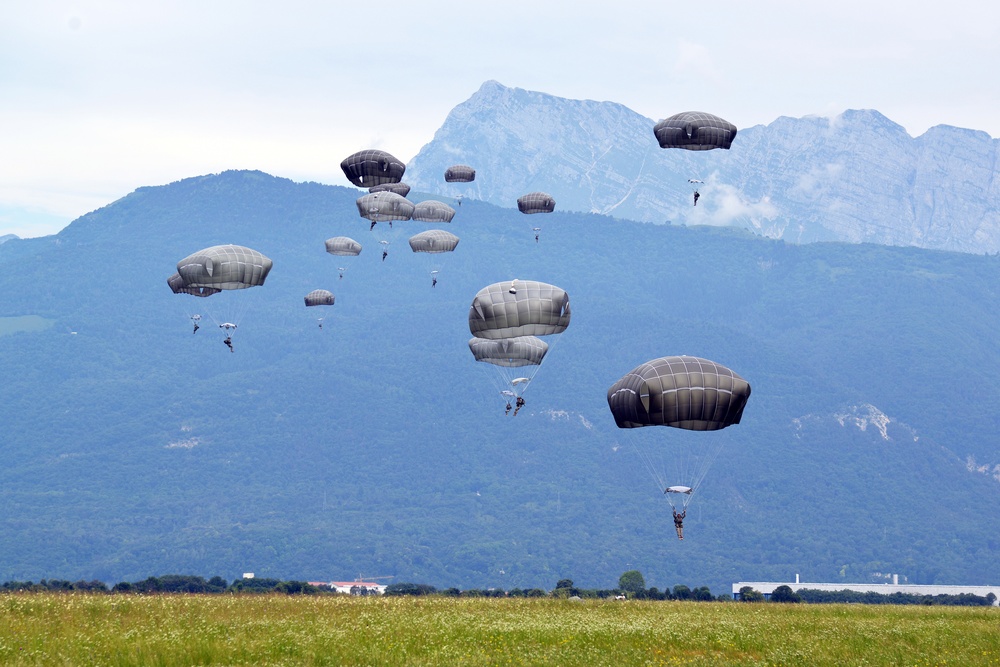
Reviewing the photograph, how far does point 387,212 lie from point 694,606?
2325 inches

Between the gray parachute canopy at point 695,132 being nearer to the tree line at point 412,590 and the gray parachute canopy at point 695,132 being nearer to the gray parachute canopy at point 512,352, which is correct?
the gray parachute canopy at point 512,352

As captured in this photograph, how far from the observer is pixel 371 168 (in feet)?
360

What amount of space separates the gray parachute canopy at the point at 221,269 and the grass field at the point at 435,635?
1443 inches

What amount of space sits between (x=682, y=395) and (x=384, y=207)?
179 feet

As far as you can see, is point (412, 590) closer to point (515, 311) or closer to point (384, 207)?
point (384, 207)

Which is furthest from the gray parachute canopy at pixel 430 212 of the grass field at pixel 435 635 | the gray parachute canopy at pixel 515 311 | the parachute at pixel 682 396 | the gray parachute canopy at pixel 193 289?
the grass field at pixel 435 635

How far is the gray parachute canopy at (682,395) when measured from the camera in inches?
2258

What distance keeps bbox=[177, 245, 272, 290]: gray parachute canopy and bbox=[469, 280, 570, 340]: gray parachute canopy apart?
17.8 meters

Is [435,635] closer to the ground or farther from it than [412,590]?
farther from it

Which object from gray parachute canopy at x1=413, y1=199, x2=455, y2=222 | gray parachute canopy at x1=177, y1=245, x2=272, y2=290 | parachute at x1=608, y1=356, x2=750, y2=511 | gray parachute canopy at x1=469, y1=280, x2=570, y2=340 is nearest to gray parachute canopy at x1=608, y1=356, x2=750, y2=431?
parachute at x1=608, y1=356, x2=750, y2=511

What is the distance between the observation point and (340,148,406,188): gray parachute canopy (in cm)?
10975

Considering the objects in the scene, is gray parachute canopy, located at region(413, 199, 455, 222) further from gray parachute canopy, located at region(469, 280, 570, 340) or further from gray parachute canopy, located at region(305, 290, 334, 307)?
gray parachute canopy, located at region(469, 280, 570, 340)

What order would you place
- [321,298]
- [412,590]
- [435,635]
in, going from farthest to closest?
[321,298] → [412,590] → [435,635]

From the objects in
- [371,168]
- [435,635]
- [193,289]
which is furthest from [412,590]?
[435,635]
